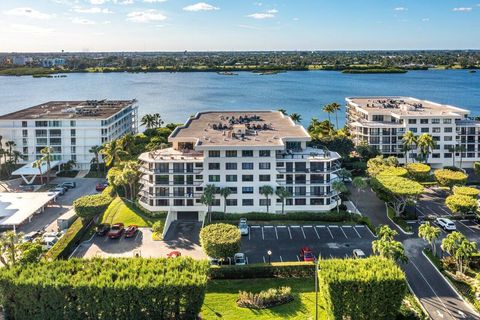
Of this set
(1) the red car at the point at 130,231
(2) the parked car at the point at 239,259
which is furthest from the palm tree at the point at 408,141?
(1) the red car at the point at 130,231

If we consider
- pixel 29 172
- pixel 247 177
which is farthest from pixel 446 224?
pixel 29 172

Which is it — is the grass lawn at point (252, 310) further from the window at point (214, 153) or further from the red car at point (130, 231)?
the window at point (214, 153)

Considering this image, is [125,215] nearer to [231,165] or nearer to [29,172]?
[231,165]

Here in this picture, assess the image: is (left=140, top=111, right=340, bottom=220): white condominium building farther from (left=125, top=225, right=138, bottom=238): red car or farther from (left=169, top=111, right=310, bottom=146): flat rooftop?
(left=125, top=225, right=138, bottom=238): red car

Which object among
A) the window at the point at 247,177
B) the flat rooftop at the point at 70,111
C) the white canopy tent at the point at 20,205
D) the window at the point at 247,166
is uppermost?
the flat rooftop at the point at 70,111

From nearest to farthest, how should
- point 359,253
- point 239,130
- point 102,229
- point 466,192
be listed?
point 359,253, point 102,229, point 466,192, point 239,130

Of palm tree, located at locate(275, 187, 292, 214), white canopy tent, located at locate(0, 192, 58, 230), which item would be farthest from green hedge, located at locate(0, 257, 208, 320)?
palm tree, located at locate(275, 187, 292, 214)
